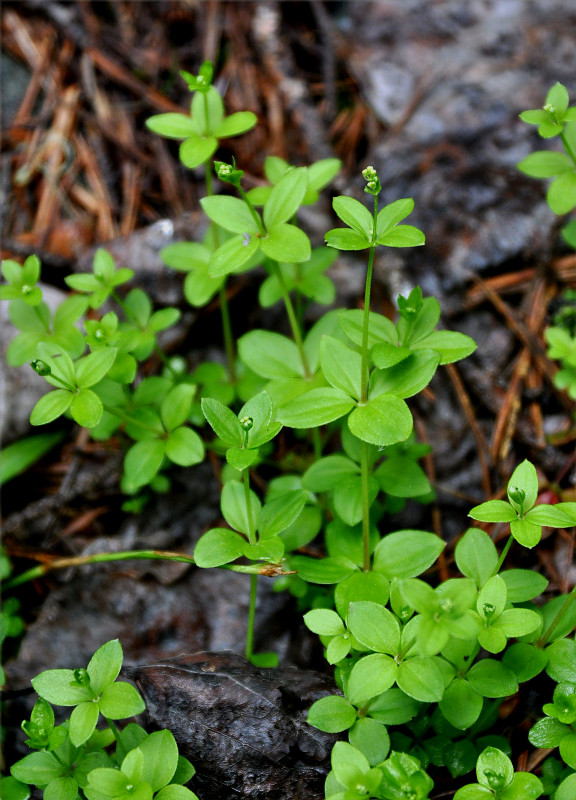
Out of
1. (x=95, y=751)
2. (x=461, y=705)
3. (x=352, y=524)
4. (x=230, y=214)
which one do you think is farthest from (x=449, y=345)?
(x=95, y=751)

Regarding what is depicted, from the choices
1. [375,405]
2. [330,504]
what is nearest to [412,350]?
[375,405]

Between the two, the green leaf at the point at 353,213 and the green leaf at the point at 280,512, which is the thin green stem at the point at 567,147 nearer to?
the green leaf at the point at 353,213

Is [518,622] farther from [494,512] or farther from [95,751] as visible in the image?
[95,751]

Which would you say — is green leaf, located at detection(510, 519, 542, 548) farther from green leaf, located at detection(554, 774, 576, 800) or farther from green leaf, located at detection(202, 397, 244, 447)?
green leaf, located at detection(202, 397, 244, 447)

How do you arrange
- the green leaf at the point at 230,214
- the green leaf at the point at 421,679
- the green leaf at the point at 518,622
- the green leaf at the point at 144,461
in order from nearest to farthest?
the green leaf at the point at 421,679, the green leaf at the point at 518,622, the green leaf at the point at 230,214, the green leaf at the point at 144,461

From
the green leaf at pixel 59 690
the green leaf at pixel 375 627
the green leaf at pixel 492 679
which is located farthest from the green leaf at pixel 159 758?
the green leaf at pixel 492 679

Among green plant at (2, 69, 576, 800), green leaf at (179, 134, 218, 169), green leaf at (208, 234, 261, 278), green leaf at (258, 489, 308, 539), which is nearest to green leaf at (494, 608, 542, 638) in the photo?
green plant at (2, 69, 576, 800)
